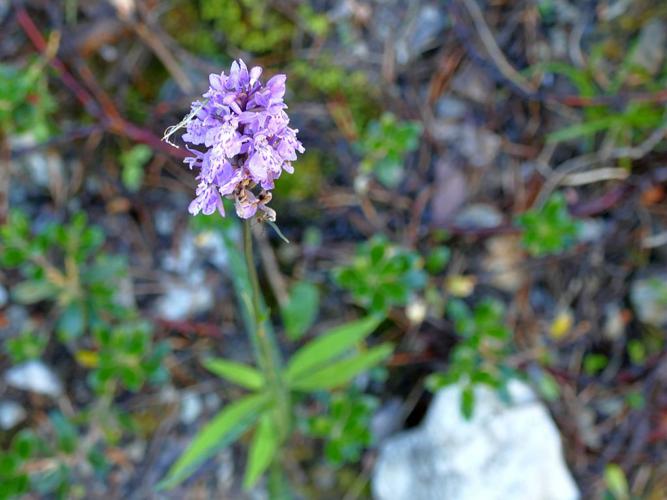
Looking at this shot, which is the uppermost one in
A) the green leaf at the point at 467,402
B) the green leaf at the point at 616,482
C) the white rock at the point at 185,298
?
the white rock at the point at 185,298

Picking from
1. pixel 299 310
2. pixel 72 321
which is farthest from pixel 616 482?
pixel 72 321

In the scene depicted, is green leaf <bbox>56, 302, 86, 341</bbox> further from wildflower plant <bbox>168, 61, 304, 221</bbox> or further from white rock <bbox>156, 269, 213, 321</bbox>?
wildflower plant <bbox>168, 61, 304, 221</bbox>

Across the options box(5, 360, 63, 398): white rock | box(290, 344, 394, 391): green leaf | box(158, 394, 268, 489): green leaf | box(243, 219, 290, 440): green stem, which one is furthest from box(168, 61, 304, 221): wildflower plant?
box(5, 360, 63, 398): white rock

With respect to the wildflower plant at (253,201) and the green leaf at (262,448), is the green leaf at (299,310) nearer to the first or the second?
the wildflower plant at (253,201)

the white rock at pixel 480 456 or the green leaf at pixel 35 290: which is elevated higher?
the green leaf at pixel 35 290

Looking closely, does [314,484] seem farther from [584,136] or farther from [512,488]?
[584,136]

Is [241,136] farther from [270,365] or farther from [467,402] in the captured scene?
[467,402]

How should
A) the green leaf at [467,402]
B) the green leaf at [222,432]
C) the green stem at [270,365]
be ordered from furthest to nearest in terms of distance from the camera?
the green leaf at [467,402] → the green leaf at [222,432] → the green stem at [270,365]

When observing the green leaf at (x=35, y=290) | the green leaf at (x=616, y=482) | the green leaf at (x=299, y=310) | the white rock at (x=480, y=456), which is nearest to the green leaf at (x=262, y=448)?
the green leaf at (x=299, y=310)
